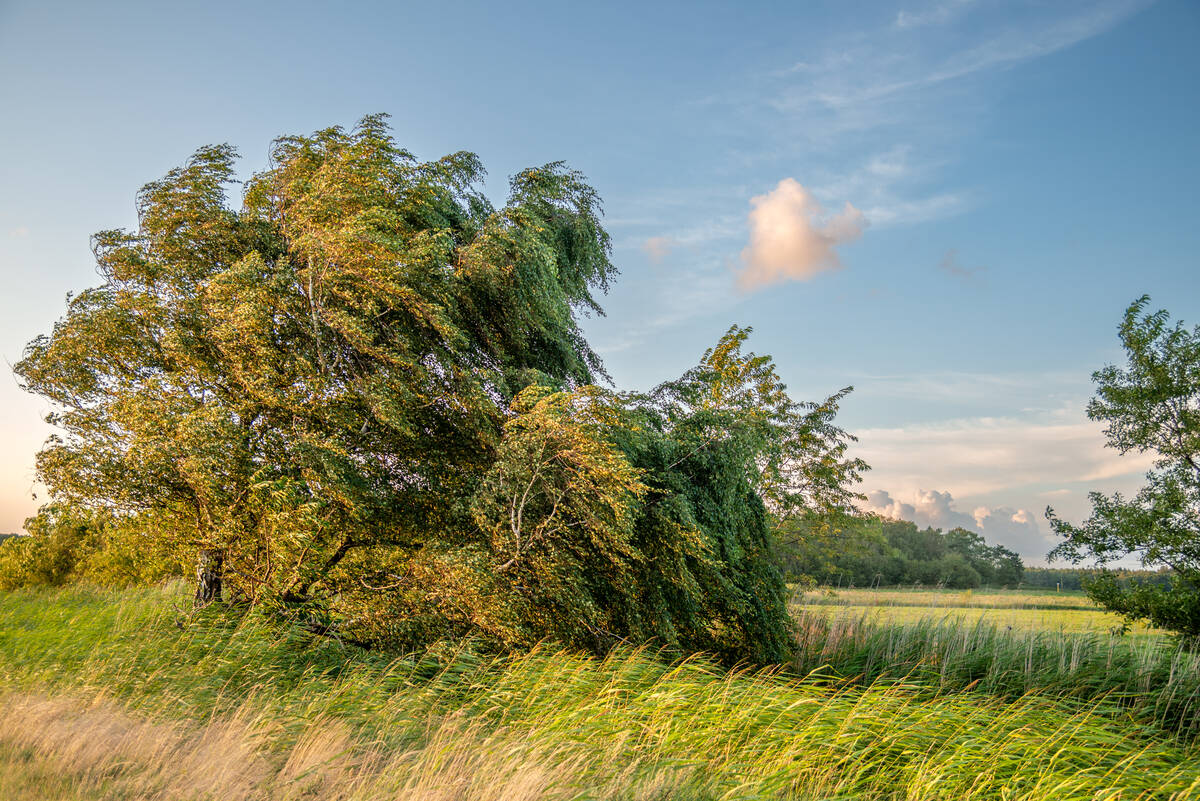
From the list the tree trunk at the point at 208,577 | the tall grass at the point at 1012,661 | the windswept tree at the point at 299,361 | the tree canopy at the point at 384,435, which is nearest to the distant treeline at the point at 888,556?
the tall grass at the point at 1012,661

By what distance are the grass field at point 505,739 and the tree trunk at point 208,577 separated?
2286mm

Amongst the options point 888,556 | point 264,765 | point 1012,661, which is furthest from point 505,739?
point 888,556

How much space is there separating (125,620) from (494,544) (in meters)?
6.25

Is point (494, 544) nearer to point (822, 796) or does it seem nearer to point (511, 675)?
point (511, 675)

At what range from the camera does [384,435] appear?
9680 millimetres

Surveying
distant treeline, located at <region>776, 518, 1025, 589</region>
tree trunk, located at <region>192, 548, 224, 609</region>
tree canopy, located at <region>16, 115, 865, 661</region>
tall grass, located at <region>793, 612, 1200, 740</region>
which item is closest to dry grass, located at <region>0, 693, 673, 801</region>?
tree canopy, located at <region>16, 115, 865, 661</region>

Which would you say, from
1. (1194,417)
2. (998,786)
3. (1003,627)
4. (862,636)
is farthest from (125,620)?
(1194,417)

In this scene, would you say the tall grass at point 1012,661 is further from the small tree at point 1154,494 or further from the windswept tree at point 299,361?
the windswept tree at point 299,361

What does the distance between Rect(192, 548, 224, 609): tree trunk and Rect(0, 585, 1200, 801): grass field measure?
2.29 meters

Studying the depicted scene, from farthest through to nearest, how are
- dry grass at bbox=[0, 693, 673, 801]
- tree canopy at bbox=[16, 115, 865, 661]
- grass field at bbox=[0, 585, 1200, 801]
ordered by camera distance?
tree canopy at bbox=[16, 115, 865, 661], grass field at bbox=[0, 585, 1200, 801], dry grass at bbox=[0, 693, 673, 801]

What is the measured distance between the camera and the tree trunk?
32.8 ft

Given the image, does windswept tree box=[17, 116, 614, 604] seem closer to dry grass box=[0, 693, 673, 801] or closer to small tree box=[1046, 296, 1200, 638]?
dry grass box=[0, 693, 673, 801]

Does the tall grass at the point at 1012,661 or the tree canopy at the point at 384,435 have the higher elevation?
the tree canopy at the point at 384,435

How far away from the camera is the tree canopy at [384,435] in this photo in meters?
8.46
